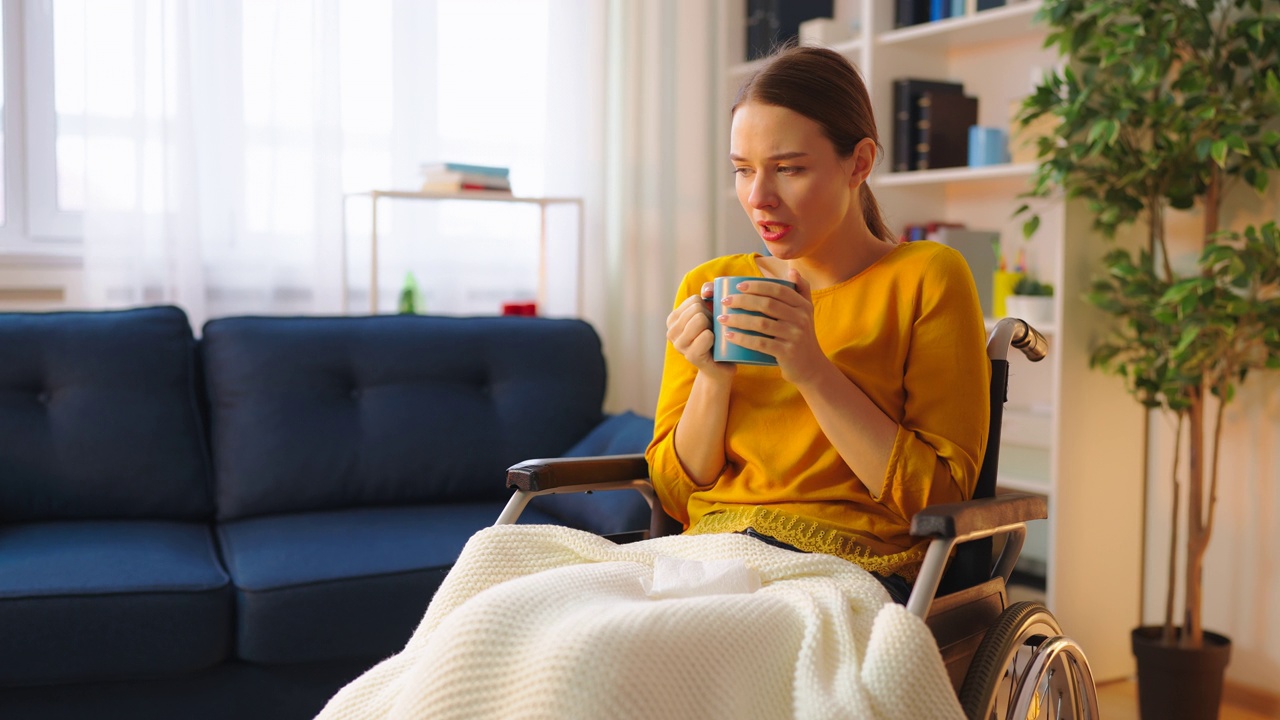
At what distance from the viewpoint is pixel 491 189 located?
3139 mm

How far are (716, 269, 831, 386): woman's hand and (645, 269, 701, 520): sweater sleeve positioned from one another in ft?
0.85

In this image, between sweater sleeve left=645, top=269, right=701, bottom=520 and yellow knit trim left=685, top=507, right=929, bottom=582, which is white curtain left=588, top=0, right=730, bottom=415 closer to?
sweater sleeve left=645, top=269, right=701, bottom=520

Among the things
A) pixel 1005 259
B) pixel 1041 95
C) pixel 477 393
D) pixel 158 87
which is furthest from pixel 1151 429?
pixel 158 87

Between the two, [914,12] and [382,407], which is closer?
[382,407]

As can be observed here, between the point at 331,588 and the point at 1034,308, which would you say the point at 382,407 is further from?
the point at 1034,308

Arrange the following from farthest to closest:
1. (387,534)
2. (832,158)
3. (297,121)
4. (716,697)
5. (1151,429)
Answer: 1. (297,121)
2. (1151,429)
3. (387,534)
4. (832,158)
5. (716,697)

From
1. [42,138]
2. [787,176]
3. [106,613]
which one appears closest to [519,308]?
[42,138]

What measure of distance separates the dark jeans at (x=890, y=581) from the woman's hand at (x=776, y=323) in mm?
208

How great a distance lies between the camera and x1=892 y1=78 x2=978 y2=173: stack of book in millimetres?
2943

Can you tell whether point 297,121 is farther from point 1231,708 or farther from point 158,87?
point 1231,708

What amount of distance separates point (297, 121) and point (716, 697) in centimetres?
241

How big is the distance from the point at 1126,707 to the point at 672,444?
166 cm

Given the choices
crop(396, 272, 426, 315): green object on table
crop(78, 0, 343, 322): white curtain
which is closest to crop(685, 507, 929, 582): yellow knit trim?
crop(396, 272, 426, 315): green object on table

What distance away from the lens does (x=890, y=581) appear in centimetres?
132
